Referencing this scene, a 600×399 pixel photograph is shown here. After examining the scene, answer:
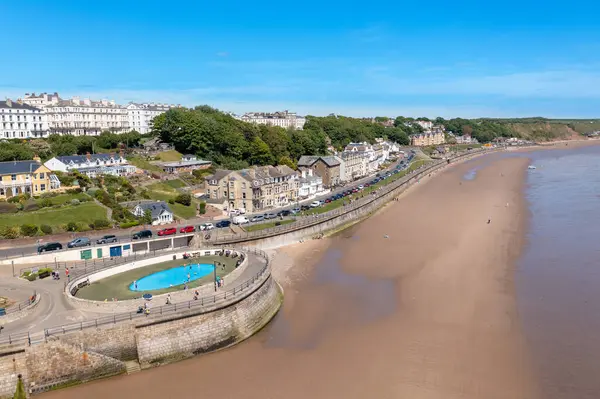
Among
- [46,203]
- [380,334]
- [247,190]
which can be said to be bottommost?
[380,334]

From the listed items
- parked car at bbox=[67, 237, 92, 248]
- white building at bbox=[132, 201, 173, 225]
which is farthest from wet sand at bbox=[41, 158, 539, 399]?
parked car at bbox=[67, 237, 92, 248]

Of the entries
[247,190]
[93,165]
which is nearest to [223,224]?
[247,190]

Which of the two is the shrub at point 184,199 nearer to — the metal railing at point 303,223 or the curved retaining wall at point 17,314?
the metal railing at point 303,223

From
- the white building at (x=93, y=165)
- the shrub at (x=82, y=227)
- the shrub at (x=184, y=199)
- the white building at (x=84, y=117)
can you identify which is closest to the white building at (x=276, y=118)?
the white building at (x=84, y=117)

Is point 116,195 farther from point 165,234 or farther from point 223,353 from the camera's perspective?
point 223,353

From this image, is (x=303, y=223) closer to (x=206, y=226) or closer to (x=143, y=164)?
(x=206, y=226)

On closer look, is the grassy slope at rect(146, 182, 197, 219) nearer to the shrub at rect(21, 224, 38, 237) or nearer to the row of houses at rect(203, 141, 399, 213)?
the row of houses at rect(203, 141, 399, 213)

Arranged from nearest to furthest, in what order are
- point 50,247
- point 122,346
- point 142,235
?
point 122,346, point 50,247, point 142,235
